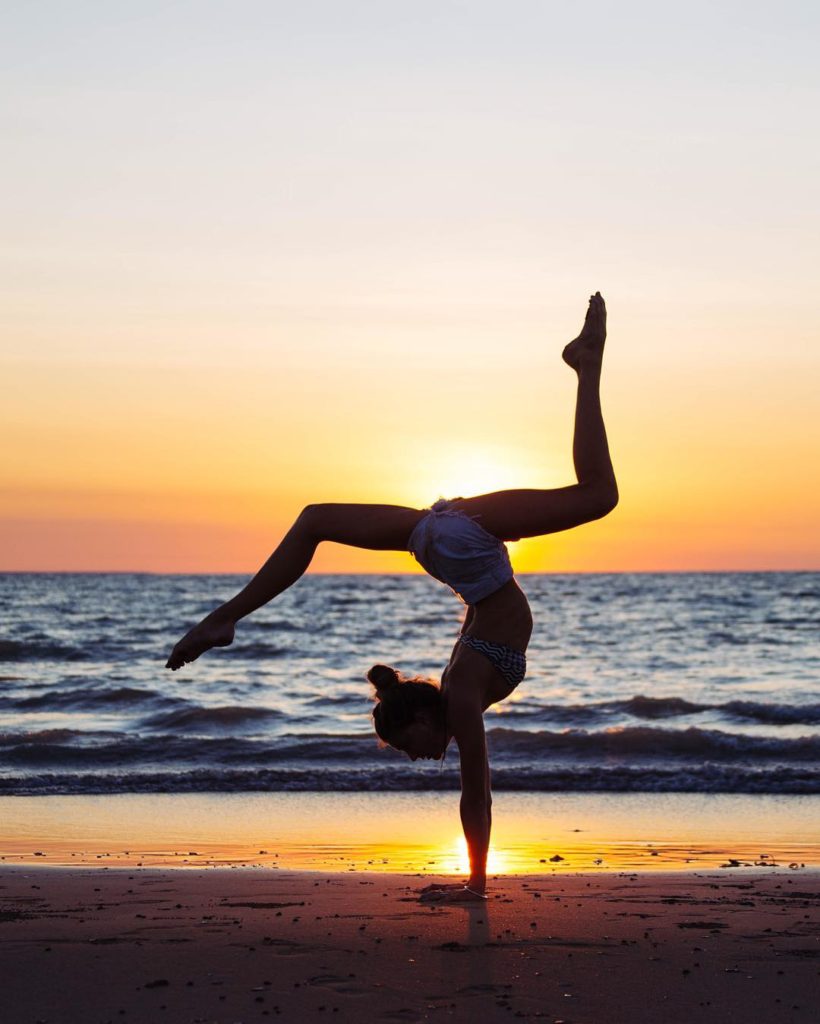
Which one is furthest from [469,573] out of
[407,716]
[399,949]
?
[399,949]

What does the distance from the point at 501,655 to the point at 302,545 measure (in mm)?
1128

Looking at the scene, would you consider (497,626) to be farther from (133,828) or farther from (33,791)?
(33,791)

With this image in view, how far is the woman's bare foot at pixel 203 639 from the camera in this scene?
5.69m

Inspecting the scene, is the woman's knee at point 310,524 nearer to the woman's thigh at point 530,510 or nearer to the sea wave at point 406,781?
the woman's thigh at point 530,510

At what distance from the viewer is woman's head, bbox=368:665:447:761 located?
20.1 feet

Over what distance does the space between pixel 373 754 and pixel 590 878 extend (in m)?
7.60

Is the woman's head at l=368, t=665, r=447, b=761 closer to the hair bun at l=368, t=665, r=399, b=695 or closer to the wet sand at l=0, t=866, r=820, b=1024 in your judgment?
the hair bun at l=368, t=665, r=399, b=695

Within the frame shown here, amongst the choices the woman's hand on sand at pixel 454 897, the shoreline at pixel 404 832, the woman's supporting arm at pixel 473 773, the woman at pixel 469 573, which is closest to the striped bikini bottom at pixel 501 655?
the woman at pixel 469 573

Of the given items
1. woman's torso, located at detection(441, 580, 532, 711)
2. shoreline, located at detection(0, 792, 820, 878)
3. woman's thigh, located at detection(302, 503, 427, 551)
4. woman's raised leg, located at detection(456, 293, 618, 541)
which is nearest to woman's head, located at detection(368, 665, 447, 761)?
woman's torso, located at detection(441, 580, 532, 711)

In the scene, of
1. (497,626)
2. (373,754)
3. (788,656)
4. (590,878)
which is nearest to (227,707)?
(373,754)

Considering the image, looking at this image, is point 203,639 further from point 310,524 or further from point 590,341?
point 590,341

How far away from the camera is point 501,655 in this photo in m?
6.19

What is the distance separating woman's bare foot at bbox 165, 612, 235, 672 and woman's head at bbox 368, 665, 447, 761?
0.76m

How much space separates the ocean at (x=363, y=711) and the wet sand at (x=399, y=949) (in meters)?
5.40
